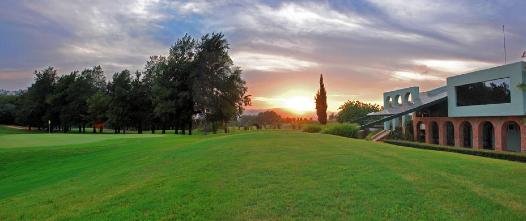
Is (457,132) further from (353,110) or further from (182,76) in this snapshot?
(353,110)

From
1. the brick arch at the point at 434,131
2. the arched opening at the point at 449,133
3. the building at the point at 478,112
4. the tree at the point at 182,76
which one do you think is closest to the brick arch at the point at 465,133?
the building at the point at 478,112

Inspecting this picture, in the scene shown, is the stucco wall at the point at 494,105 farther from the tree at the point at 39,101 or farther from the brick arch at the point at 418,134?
the tree at the point at 39,101

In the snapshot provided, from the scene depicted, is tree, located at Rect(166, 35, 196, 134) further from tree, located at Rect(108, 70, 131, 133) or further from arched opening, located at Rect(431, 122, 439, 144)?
arched opening, located at Rect(431, 122, 439, 144)

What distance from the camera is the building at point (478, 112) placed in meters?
30.0

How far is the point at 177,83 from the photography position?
60.9m

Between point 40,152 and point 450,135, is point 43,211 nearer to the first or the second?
point 40,152

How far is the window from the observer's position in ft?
102

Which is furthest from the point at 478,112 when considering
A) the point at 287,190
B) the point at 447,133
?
the point at 287,190

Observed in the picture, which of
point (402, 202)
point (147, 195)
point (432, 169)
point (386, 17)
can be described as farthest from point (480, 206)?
point (386, 17)

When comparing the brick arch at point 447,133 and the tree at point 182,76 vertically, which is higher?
the tree at point 182,76

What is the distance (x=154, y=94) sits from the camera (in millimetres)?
62094

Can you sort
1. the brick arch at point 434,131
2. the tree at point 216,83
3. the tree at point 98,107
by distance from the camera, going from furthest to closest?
1. the tree at point 98,107
2. the tree at point 216,83
3. the brick arch at point 434,131

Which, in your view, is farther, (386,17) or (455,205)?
(386,17)

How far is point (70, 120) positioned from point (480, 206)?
273 ft
